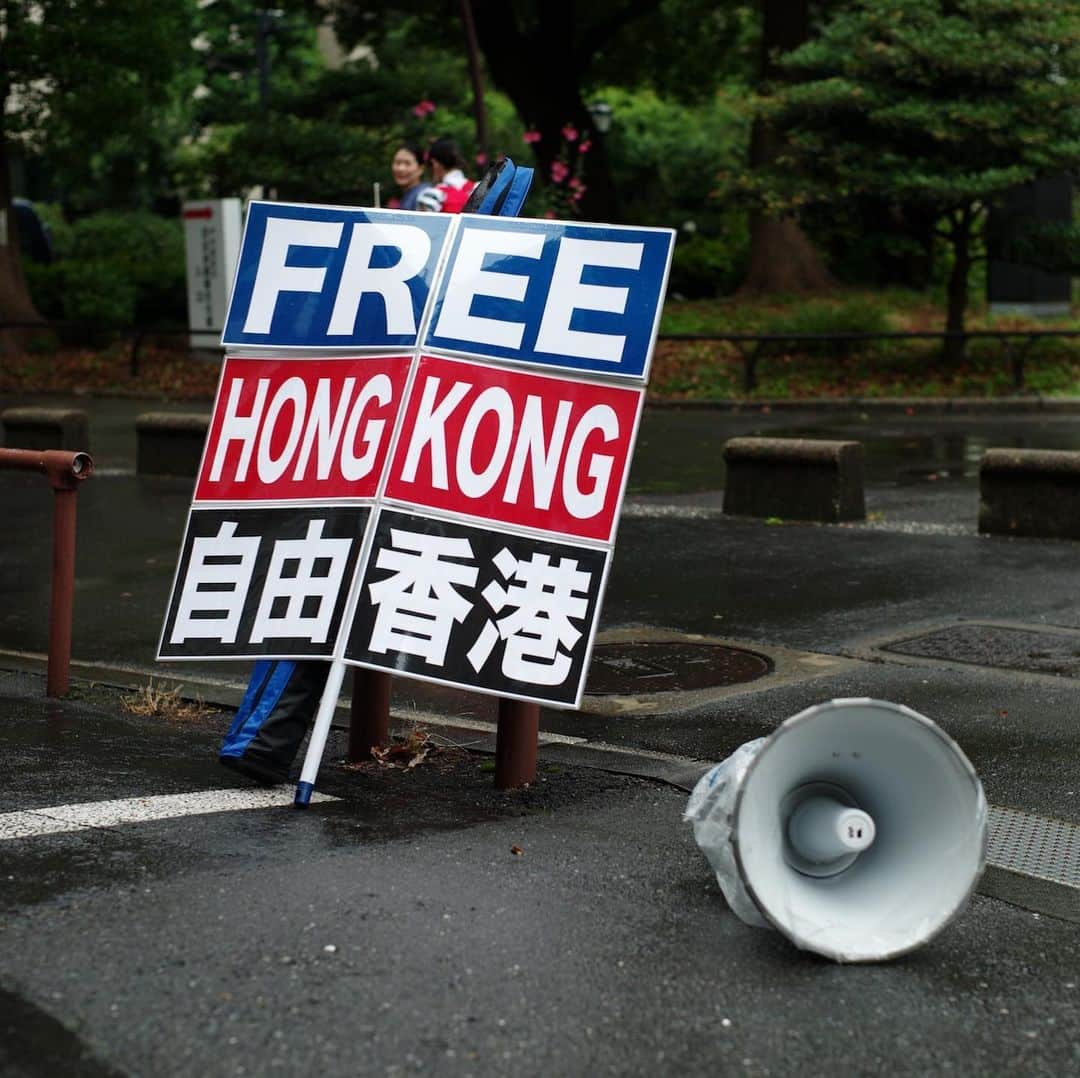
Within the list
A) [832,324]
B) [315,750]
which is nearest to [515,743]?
[315,750]

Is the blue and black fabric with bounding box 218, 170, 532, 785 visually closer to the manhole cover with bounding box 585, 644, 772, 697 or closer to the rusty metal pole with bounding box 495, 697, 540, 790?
the rusty metal pole with bounding box 495, 697, 540, 790

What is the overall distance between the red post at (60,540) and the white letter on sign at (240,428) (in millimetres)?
1528

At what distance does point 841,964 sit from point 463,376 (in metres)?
2.21

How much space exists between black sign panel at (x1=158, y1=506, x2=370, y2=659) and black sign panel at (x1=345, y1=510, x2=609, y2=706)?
11 cm

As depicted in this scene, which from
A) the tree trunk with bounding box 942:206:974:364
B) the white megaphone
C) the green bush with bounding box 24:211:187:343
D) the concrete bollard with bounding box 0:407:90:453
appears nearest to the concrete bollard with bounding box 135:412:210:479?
the concrete bollard with bounding box 0:407:90:453

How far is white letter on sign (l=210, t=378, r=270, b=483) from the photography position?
5.84 metres

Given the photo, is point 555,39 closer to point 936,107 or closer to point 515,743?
point 936,107

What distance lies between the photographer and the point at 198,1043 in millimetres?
3781

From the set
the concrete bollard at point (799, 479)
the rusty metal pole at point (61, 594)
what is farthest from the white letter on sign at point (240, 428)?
the concrete bollard at point (799, 479)

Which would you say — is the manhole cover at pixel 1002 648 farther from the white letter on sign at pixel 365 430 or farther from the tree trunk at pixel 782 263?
the tree trunk at pixel 782 263

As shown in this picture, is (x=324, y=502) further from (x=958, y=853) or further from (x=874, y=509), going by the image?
(x=874, y=509)

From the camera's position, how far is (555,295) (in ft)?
18.5

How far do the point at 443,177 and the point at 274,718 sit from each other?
13.4ft

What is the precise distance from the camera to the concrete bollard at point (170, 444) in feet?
51.3
